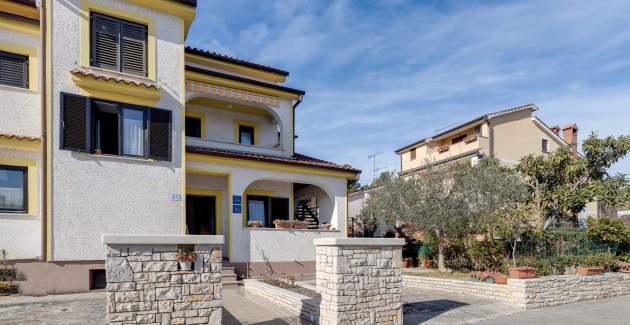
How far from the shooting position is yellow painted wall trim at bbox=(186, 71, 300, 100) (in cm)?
1558

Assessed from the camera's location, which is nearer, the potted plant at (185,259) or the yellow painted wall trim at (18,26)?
the potted plant at (185,259)

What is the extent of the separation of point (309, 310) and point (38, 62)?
1131 cm

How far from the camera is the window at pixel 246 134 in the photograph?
1850 cm

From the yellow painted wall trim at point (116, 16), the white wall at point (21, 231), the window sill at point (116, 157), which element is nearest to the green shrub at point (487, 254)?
the window sill at point (116, 157)

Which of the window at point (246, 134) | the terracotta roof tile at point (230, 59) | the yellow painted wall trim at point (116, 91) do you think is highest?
the terracotta roof tile at point (230, 59)

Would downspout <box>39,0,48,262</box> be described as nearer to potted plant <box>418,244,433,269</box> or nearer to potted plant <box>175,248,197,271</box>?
potted plant <box>175,248,197,271</box>

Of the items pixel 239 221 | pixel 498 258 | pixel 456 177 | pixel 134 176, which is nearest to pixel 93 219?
pixel 134 176

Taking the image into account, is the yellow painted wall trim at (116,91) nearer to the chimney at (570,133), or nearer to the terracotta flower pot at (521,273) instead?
the terracotta flower pot at (521,273)

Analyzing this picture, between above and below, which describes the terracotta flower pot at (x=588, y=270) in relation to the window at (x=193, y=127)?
below

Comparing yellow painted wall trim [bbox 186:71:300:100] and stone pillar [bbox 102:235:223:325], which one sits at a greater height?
yellow painted wall trim [bbox 186:71:300:100]

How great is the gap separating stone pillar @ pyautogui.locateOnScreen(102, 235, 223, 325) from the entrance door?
9413 mm

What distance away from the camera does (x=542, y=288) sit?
11016 millimetres

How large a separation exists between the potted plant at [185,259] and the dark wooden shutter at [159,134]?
7.14 metres

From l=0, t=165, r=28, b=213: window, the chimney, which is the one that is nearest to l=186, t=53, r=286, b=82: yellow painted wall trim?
l=0, t=165, r=28, b=213: window
